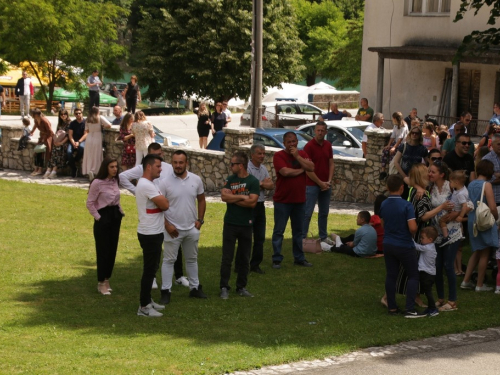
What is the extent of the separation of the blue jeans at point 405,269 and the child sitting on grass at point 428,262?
180 mm

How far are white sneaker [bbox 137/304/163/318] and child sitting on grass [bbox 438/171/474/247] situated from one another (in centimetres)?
348

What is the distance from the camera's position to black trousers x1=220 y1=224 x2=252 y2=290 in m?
11.2

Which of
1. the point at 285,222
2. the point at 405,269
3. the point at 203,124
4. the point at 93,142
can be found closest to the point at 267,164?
the point at 93,142

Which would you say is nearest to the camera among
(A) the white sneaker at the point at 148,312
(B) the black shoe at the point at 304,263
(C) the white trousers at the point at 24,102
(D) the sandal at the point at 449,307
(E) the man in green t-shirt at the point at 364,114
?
(A) the white sneaker at the point at 148,312

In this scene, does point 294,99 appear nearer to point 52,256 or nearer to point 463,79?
point 463,79

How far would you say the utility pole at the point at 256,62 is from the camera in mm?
22480

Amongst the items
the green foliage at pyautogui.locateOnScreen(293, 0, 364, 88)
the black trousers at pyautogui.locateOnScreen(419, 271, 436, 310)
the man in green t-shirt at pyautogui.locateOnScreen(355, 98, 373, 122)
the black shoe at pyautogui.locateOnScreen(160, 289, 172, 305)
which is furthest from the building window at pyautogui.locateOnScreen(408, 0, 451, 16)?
the black shoe at pyautogui.locateOnScreen(160, 289, 172, 305)

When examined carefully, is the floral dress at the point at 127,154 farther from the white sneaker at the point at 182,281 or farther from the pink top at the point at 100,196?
the pink top at the point at 100,196

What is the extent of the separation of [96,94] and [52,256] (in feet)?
63.4

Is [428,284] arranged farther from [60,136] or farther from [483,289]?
[60,136]

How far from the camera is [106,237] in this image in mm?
11500

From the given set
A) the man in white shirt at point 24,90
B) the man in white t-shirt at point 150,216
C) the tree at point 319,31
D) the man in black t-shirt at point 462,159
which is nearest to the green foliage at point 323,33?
the tree at point 319,31

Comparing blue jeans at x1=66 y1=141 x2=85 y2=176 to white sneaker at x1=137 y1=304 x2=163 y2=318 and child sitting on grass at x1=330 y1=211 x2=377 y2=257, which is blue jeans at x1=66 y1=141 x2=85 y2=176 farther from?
white sneaker at x1=137 y1=304 x2=163 y2=318

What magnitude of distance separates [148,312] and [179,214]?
122 cm
